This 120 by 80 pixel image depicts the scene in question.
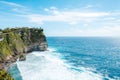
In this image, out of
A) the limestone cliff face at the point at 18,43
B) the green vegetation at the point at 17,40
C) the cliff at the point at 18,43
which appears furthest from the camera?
the green vegetation at the point at 17,40

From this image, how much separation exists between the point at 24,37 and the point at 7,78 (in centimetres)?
9244

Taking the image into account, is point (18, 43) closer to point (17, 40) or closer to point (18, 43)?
point (18, 43)

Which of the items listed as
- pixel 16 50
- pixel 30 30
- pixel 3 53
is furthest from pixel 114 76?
pixel 30 30

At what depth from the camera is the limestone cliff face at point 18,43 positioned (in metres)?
95.1

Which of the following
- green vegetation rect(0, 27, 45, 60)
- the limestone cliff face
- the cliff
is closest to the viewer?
the cliff

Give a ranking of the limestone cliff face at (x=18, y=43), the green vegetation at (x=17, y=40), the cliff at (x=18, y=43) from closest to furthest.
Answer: the cliff at (x=18, y=43) → the limestone cliff face at (x=18, y=43) → the green vegetation at (x=17, y=40)

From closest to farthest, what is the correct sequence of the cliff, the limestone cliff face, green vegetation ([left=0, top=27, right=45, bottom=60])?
the cliff
the limestone cliff face
green vegetation ([left=0, top=27, right=45, bottom=60])

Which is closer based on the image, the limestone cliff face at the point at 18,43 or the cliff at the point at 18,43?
the cliff at the point at 18,43

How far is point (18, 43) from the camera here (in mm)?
121125

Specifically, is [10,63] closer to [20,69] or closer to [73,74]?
[20,69]

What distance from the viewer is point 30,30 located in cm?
14850

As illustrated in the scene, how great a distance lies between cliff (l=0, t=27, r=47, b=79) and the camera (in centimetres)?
9441

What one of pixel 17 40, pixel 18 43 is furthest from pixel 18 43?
pixel 17 40

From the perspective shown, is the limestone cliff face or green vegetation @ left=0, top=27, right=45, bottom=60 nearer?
the limestone cliff face
